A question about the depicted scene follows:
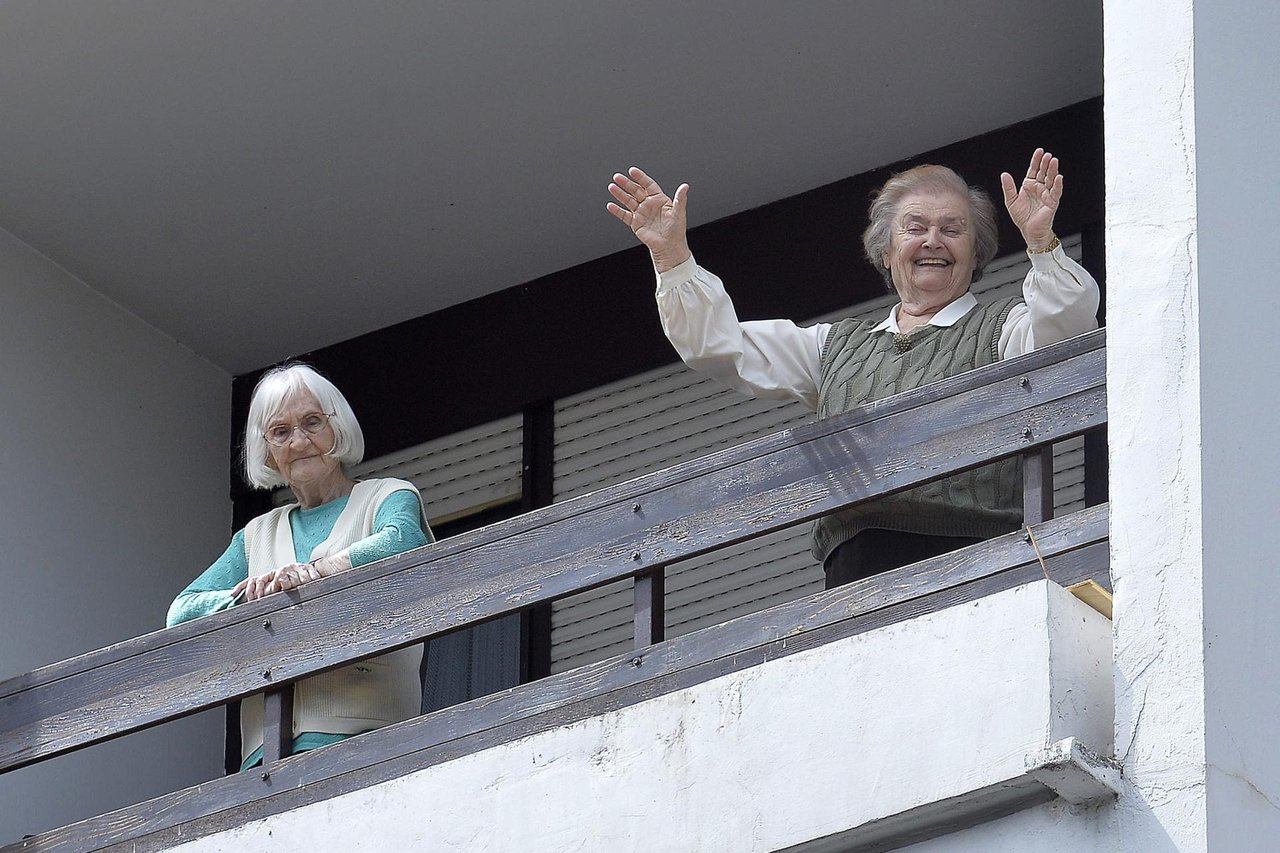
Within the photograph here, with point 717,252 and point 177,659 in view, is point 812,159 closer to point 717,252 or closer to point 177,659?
point 717,252

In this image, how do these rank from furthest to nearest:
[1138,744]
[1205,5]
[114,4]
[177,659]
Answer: [114,4], [177,659], [1205,5], [1138,744]

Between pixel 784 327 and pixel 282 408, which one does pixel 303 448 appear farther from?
pixel 784 327

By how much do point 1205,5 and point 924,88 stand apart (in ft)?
10.1

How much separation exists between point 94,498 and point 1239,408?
517 cm

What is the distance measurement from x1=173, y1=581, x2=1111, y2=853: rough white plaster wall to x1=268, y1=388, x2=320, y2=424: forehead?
4.25ft

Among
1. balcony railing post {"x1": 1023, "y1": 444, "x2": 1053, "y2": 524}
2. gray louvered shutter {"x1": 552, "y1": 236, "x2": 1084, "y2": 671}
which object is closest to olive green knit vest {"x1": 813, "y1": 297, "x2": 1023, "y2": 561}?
balcony railing post {"x1": 1023, "y1": 444, "x2": 1053, "y2": 524}

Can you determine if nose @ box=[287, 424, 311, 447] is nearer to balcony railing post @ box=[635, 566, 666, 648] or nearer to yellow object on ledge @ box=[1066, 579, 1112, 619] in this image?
balcony railing post @ box=[635, 566, 666, 648]

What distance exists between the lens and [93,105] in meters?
7.75

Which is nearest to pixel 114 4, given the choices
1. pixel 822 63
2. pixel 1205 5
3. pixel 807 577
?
pixel 822 63

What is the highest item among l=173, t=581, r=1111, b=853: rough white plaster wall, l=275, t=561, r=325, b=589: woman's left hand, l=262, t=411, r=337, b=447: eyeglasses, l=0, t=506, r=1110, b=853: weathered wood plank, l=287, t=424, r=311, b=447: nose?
l=262, t=411, r=337, b=447: eyeglasses

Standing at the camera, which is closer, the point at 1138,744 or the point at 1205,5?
the point at 1138,744

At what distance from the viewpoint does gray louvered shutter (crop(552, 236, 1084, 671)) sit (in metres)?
8.03

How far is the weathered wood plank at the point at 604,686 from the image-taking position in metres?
4.64

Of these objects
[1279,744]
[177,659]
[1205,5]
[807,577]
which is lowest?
[1279,744]
